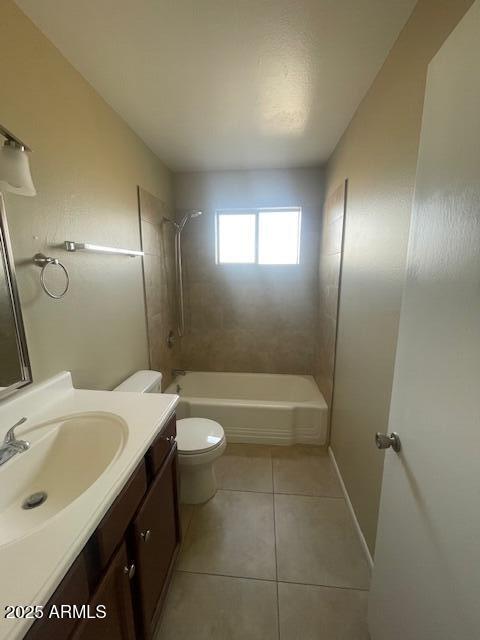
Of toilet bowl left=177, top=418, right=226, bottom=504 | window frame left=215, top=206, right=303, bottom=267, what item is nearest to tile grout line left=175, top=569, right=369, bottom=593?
toilet bowl left=177, top=418, right=226, bottom=504

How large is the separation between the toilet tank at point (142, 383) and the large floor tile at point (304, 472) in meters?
1.11

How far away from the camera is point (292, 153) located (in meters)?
2.22

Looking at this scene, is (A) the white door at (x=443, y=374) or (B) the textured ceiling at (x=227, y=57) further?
(B) the textured ceiling at (x=227, y=57)

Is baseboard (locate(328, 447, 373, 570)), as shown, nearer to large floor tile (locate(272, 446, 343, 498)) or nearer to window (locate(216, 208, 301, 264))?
large floor tile (locate(272, 446, 343, 498))

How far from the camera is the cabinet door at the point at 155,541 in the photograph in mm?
898

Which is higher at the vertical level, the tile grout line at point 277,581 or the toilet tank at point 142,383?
the toilet tank at point 142,383

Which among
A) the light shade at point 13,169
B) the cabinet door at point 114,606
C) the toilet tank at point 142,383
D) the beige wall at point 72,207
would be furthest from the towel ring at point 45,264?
the cabinet door at point 114,606

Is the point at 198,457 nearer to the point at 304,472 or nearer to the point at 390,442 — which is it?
the point at 304,472

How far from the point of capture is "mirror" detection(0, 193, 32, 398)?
3.15ft

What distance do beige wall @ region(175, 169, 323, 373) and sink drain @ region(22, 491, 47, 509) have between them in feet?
7.06

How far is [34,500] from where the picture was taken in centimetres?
83

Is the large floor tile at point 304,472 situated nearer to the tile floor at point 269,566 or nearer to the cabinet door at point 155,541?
the tile floor at point 269,566

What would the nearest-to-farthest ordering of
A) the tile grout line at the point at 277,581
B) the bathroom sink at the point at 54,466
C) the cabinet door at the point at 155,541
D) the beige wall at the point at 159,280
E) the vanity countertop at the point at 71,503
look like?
the vanity countertop at the point at 71,503, the bathroom sink at the point at 54,466, the cabinet door at the point at 155,541, the tile grout line at the point at 277,581, the beige wall at the point at 159,280

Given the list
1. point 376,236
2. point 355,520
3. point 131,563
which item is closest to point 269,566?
point 355,520
